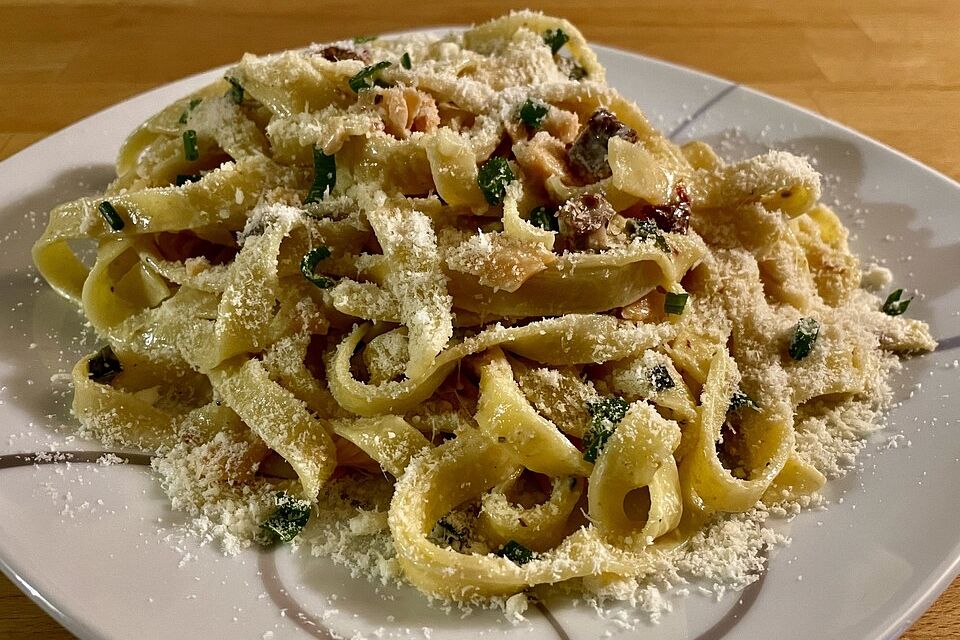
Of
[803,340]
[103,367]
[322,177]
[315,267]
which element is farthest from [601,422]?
[103,367]

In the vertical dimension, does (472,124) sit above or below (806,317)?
above

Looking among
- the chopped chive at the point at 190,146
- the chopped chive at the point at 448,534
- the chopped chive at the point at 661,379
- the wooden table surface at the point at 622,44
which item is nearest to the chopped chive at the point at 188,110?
the chopped chive at the point at 190,146

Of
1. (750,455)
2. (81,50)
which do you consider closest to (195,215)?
(750,455)

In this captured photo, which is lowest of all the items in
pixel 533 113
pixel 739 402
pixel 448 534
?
pixel 448 534

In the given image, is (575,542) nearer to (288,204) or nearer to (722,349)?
(722,349)

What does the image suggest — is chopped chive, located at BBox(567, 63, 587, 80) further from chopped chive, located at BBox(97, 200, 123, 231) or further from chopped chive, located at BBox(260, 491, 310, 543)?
chopped chive, located at BBox(260, 491, 310, 543)

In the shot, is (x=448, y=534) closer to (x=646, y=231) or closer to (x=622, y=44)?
(x=646, y=231)
